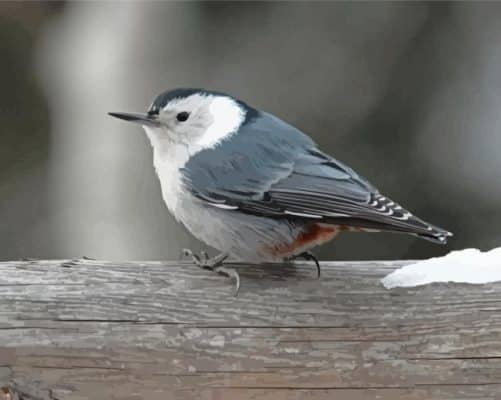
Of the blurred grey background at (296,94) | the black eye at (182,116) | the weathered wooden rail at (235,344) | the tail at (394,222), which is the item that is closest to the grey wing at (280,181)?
the tail at (394,222)

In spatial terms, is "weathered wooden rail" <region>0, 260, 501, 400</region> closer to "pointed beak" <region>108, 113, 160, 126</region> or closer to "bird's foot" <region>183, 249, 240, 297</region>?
"bird's foot" <region>183, 249, 240, 297</region>

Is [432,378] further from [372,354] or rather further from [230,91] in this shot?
[230,91]

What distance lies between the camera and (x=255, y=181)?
8.39 feet

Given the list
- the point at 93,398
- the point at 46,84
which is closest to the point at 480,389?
the point at 93,398

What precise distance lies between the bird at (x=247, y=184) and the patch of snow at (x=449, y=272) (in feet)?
0.43

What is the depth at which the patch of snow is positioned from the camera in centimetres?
230

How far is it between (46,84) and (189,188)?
288 cm

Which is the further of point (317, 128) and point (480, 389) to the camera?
point (317, 128)

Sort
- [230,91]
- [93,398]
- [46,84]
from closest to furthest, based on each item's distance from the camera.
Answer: [93,398] → [230,91] → [46,84]

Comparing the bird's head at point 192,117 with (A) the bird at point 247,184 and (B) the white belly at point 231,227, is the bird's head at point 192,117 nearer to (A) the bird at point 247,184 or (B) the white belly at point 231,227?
(A) the bird at point 247,184

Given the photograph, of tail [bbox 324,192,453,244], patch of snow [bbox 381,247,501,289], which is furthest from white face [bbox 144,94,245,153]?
patch of snow [bbox 381,247,501,289]

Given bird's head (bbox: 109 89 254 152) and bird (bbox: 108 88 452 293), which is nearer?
bird (bbox: 108 88 452 293)

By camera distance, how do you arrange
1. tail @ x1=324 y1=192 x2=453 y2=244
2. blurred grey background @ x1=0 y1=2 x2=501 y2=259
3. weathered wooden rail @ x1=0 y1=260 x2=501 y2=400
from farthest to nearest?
blurred grey background @ x1=0 y1=2 x2=501 y2=259, tail @ x1=324 y1=192 x2=453 y2=244, weathered wooden rail @ x1=0 y1=260 x2=501 y2=400

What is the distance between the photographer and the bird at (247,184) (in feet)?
8.07
